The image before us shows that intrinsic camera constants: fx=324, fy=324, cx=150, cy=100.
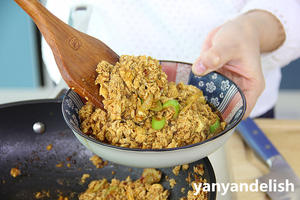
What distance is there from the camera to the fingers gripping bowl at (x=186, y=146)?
697 mm

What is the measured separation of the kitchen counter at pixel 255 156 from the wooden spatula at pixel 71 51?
59 centimetres

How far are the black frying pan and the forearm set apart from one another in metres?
0.62

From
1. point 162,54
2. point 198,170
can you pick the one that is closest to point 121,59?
point 198,170

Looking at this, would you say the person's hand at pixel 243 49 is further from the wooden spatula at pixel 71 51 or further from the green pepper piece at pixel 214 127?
the wooden spatula at pixel 71 51

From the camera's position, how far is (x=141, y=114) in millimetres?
800

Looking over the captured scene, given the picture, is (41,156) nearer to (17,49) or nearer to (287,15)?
(287,15)

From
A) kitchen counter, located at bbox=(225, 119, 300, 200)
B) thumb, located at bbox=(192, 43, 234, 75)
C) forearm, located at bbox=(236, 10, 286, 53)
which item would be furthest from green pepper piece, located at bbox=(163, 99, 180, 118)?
forearm, located at bbox=(236, 10, 286, 53)

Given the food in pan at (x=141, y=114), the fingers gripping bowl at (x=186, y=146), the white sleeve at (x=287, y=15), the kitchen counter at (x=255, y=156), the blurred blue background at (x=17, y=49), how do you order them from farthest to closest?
the blurred blue background at (x=17, y=49) < the white sleeve at (x=287, y=15) < the kitchen counter at (x=255, y=156) < the food in pan at (x=141, y=114) < the fingers gripping bowl at (x=186, y=146)

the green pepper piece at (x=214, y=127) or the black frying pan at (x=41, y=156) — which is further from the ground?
the green pepper piece at (x=214, y=127)

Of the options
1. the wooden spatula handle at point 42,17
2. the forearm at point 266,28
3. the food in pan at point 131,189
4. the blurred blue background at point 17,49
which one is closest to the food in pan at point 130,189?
the food in pan at point 131,189

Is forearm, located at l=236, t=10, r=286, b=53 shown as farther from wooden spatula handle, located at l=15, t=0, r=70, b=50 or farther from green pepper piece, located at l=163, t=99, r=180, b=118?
wooden spatula handle, located at l=15, t=0, r=70, b=50

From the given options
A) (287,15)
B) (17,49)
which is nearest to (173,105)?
(287,15)

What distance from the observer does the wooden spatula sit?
79 centimetres

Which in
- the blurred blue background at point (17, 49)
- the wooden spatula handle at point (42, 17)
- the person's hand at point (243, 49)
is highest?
the wooden spatula handle at point (42, 17)
